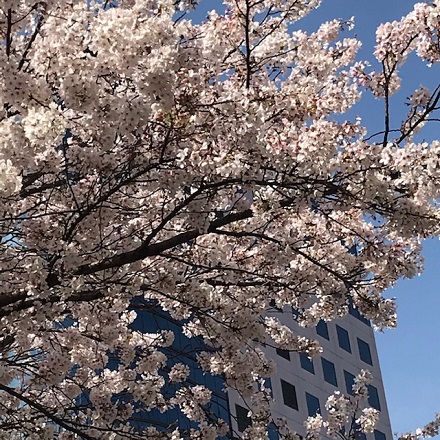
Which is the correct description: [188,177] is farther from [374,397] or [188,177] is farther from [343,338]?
[374,397]

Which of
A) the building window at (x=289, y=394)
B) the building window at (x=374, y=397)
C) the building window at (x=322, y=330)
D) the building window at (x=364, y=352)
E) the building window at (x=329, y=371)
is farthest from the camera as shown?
the building window at (x=364, y=352)

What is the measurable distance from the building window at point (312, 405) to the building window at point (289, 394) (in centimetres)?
145

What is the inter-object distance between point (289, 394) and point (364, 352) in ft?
42.6

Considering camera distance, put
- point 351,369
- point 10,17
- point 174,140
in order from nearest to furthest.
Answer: point 10,17
point 174,140
point 351,369

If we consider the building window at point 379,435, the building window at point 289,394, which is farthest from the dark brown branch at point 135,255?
the building window at point 379,435

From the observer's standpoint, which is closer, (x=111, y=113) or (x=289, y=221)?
(x=111, y=113)

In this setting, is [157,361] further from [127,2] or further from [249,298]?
[127,2]

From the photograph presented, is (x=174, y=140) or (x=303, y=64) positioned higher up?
(x=303, y=64)

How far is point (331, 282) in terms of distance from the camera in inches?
442

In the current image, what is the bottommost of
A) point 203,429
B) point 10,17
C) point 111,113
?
point 203,429

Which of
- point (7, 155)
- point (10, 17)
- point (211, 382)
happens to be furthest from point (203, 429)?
point (211, 382)

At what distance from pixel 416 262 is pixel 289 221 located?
1752 millimetres

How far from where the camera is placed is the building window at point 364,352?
2302 inches

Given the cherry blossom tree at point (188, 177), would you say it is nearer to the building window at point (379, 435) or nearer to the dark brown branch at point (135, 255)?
the dark brown branch at point (135, 255)
